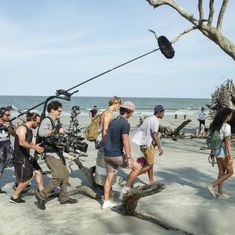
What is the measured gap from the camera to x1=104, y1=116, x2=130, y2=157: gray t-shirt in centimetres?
693

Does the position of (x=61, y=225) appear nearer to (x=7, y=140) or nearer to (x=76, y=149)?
(x=76, y=149)

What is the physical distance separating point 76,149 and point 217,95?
16.4 m

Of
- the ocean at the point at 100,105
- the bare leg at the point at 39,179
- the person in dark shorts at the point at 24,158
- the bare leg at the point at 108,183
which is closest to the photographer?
the bare leg at the point at 108,183

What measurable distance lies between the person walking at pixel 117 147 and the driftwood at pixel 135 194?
23.7 inches

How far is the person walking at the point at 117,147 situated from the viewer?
6.90 meters

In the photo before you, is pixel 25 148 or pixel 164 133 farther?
pixel 164 133

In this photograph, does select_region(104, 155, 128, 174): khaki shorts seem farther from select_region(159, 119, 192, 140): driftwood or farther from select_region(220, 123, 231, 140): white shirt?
select_region(159, 119, 192, 140): driftwood

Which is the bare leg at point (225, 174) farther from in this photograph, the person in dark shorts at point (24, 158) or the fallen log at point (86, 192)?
the person in dark shorts at point (24, 158)

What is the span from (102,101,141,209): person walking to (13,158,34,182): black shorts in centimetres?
150

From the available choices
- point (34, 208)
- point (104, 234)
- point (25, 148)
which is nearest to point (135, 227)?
point (104, 234)

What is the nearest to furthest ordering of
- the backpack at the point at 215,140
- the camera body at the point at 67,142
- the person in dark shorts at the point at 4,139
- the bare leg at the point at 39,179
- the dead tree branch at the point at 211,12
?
the camera body at the point at 67,142, the bare leg at the point at 39,179, the backpack at the point at 215,140, the person in dark shorts at the point at 4,139, the dead tree branch at the point at 211,12

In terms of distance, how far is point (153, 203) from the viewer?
7258 millimetres

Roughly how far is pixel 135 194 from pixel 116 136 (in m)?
1.25

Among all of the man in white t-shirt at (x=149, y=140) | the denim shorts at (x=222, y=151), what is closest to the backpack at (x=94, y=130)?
the man in white t-shirt at (x=149, y=140)
